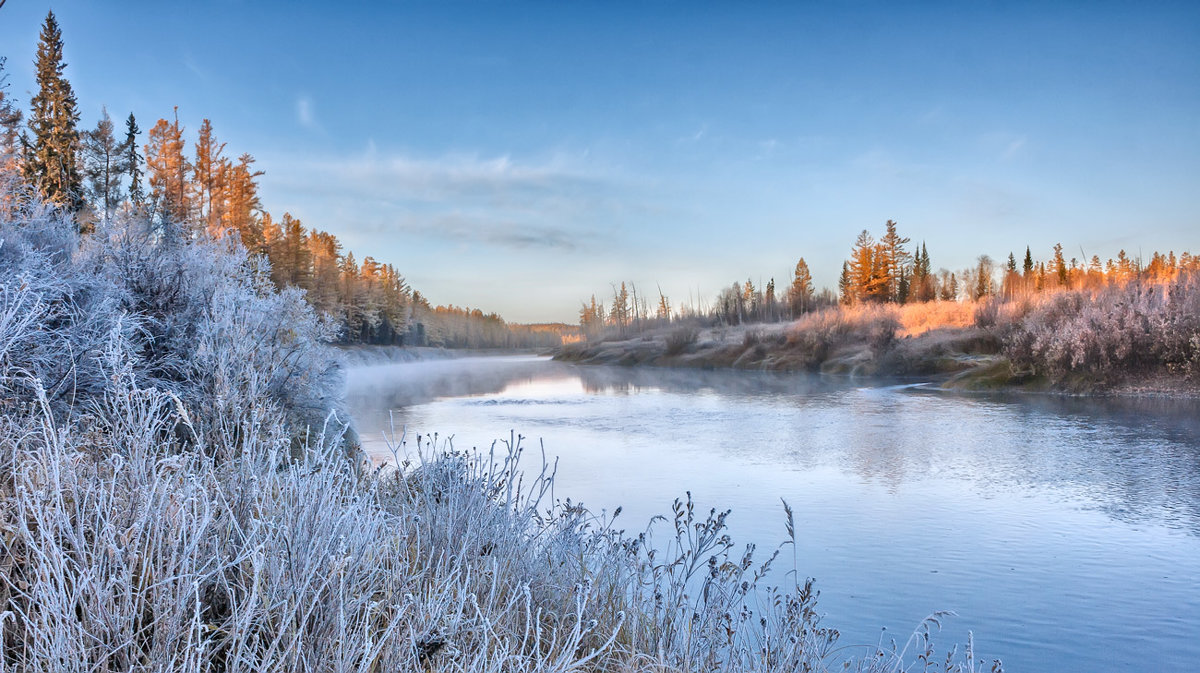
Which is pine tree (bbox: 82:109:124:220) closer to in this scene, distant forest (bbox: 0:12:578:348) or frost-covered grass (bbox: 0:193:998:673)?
distant forest (bbox: 0:12:578:348)

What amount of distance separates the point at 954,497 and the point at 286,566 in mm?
6610

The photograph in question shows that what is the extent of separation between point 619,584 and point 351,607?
145cm

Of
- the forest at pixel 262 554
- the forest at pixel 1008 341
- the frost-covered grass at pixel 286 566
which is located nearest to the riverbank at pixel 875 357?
the forest at pixel 1008 341

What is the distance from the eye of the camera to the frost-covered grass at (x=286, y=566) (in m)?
2.01

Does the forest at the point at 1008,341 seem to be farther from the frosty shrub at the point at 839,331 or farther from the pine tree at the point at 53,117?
the pine tree at the point at 53,117

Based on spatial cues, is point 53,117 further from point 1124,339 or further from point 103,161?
point 1124,339

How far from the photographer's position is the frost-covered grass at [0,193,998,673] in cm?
201

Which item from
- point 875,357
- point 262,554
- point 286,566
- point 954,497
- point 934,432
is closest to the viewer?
point 262,554

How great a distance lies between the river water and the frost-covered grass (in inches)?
29.6

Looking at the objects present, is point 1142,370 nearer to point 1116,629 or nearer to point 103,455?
point 1116,629

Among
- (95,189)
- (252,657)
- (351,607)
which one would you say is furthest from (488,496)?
(95,189)

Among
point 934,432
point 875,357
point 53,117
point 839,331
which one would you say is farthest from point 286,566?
point 53,117

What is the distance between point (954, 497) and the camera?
6.89 m

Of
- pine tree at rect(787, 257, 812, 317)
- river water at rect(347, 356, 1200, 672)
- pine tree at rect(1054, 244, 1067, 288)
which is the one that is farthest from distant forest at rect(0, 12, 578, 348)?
pine tree at rect(1054, 244, 1067, 288)
